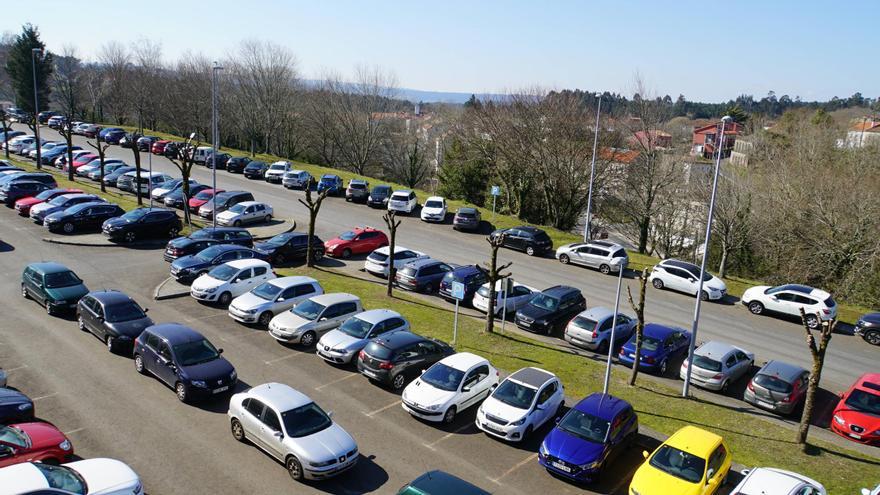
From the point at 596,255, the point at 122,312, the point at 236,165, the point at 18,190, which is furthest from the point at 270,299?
the point at 236,165

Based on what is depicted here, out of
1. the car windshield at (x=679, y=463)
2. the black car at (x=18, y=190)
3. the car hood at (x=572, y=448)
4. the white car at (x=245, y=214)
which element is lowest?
the car hood at (x=572, y=448)

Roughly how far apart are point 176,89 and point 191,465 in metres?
70.0

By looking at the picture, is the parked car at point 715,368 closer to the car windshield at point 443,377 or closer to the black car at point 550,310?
the black car at point 550,310

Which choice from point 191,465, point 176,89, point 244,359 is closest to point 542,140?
point 244,359

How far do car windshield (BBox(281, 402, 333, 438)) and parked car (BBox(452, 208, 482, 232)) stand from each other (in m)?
25.2

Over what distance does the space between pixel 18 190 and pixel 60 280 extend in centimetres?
1918

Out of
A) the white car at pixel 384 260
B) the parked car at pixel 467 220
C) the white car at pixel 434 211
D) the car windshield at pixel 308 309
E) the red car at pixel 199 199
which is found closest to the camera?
the car windshield at pixel 308 309

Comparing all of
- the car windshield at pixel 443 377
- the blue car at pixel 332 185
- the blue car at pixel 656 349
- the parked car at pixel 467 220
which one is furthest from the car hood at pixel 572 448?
the blue car at pixel 332 185

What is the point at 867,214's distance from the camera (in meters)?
32.6

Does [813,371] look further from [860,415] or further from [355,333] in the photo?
[355,333]

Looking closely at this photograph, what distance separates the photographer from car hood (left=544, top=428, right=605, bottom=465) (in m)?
13.0

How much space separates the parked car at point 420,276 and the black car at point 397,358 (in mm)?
8322

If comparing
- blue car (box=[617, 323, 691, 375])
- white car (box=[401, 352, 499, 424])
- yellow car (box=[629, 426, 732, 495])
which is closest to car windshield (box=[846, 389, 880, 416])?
blue car (box=[617, 323, 691, 375])

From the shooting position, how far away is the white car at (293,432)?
12.2 meters
